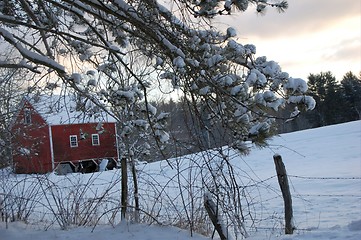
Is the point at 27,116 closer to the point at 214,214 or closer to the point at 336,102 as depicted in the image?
the point at 214,214

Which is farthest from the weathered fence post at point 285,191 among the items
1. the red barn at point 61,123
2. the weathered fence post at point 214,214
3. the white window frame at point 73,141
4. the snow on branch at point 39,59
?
the white window frame at point 73,141

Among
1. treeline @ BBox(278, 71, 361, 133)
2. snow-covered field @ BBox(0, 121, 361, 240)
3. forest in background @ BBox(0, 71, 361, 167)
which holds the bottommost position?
snow-covered field @ BBox(0, 121, 361, 240)

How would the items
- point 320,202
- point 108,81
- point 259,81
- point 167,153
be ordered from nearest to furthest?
point 259,81, point 167,153, point 108,81, point 320,202

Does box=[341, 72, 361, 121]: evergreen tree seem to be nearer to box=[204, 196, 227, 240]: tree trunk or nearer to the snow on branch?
box=[204, 196, 227, 240]: tree trunk

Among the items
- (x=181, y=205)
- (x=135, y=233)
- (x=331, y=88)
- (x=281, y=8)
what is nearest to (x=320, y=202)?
(x=181, y=205)

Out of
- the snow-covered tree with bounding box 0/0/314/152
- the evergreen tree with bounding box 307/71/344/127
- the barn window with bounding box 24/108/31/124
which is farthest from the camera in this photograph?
the evergreen tree with bounding box 307/71/344/127

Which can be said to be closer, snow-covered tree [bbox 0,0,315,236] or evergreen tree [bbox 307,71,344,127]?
snow-covered tree [bbox 0,0,315,236]

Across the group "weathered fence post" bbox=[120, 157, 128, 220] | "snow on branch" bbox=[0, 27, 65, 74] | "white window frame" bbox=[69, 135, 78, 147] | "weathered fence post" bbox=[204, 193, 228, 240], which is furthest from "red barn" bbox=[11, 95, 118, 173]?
"white window frame" bbox=[69, 135, 78, 147]

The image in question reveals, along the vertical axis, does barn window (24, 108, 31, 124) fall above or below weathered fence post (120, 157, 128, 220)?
above

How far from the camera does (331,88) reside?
48188mm

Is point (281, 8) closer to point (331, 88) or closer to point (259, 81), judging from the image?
point (259, 81)

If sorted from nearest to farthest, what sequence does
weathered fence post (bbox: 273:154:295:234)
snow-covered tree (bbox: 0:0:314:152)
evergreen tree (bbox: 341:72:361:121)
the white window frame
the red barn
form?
snow-covered tree (bbox: 0:0:314:152) → weathered fence post (bbox: 273:154:295:234) → the red barn → the white window frame → evergreen tree (bbox: 341:72:361:121)

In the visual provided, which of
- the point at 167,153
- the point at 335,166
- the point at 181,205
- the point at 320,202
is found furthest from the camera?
the point at 335,166

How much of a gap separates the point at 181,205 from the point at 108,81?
1891 mm
